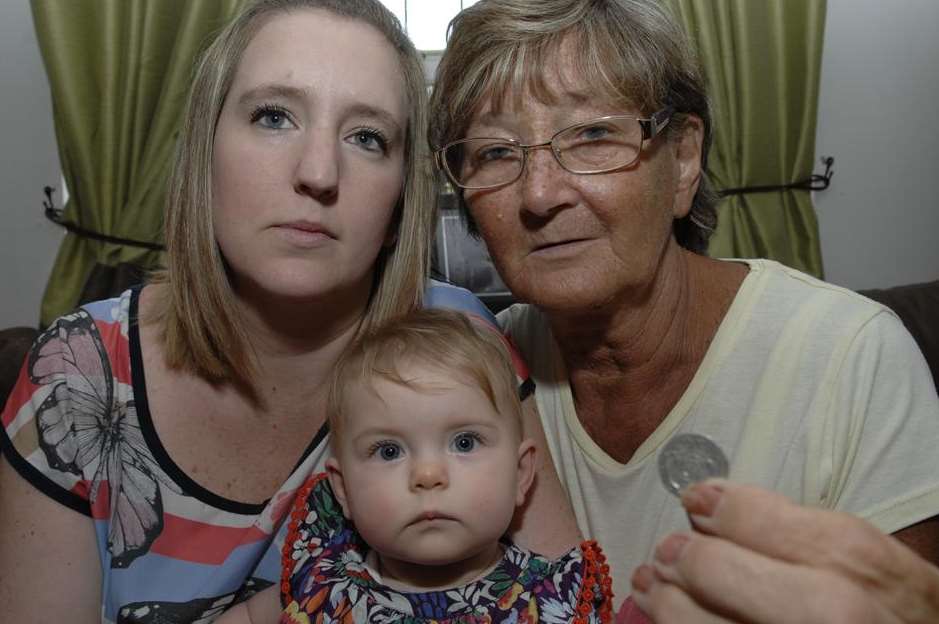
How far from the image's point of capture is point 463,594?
4.11 ft

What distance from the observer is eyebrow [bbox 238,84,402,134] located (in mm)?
1347

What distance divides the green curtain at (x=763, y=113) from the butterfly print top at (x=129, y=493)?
8.66ft

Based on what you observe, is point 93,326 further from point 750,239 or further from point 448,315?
point 750,239

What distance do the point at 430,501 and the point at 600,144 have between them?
24.7 inches

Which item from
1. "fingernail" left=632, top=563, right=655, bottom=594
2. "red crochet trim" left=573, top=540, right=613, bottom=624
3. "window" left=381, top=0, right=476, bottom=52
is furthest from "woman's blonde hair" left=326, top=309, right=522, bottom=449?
"window" left=381, top=0, right=476, bottom=52

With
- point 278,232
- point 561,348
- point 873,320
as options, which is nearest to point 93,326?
point 278,232

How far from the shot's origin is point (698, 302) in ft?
4.92

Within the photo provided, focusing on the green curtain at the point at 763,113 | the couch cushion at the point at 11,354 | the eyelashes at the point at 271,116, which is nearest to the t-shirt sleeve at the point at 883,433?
the eyelashes at the point at 271,116

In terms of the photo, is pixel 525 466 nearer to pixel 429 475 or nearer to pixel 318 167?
pixel 429 475

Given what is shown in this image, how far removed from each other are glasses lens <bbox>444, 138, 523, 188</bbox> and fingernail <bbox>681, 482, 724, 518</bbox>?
0.78m

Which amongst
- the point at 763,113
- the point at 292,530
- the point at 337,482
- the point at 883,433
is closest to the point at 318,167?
the point at 337,482

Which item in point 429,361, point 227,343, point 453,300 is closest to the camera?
point 429,361

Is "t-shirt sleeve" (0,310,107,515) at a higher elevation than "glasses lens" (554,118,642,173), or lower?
lower

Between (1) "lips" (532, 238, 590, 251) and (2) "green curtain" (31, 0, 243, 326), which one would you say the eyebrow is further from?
(2) "green curtain" (31, 0, 243, 326)
